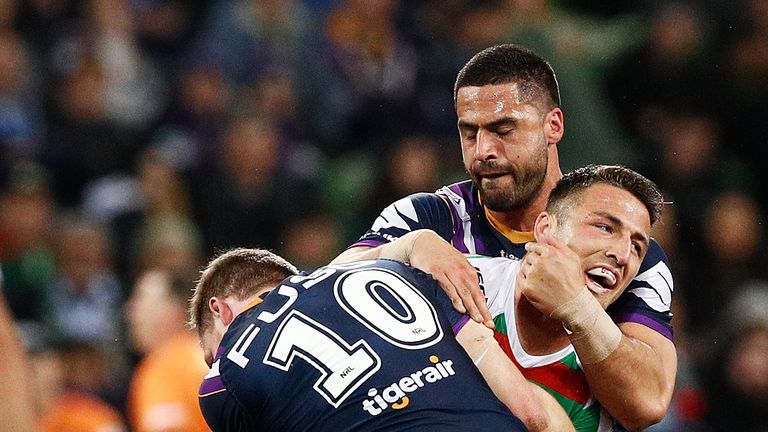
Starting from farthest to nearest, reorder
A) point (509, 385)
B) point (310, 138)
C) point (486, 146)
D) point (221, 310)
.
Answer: point (310, 138) → point (486, 146) → point (221, 310) → point (509, 385)

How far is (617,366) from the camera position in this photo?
364 centimetres

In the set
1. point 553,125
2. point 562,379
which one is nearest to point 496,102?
point 553,125

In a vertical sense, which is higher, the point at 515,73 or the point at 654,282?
the point at 515,73

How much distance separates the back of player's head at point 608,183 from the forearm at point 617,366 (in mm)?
406

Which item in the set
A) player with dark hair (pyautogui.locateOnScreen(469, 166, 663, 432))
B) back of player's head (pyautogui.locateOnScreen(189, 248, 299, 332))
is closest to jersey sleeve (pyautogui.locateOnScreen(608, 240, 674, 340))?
player with dark hair (pyautogui.locateOnScreen(469, 166, 663, 432))

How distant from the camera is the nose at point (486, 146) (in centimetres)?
429

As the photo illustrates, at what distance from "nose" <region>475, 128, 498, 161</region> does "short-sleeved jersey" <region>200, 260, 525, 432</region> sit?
2.73 feet

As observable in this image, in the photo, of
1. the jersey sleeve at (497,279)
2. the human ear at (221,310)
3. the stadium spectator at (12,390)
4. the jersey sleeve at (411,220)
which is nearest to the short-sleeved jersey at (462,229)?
the jersey sleeve at (411,220)

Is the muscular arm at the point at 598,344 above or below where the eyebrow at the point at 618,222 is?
below

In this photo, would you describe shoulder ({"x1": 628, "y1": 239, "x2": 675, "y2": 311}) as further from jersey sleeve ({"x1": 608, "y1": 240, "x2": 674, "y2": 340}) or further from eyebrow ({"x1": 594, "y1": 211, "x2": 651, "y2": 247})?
eyebrow ({"x1": 594, "y1": 211, "x2": 651, "y2": 247})

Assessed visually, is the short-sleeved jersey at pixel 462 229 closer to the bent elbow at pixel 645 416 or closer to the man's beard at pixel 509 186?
the man's beard at pixel 509 186

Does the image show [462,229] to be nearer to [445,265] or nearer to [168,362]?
[445,265]

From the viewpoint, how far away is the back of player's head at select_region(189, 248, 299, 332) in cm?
414

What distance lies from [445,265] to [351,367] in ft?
1.74
